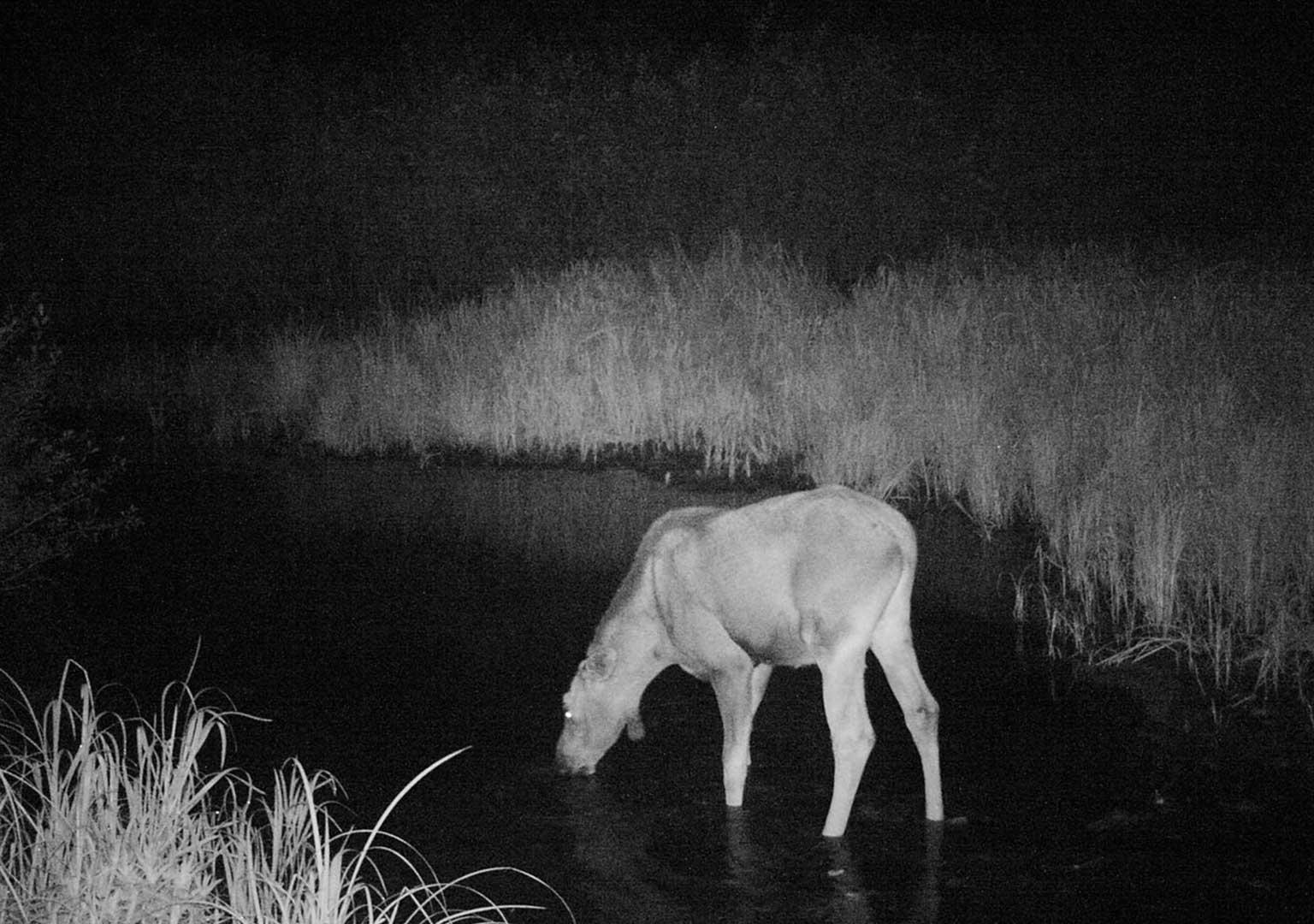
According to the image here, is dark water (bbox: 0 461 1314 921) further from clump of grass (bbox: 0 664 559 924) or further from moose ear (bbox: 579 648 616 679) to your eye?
clump of grass (bbox: 0 664 559 924)

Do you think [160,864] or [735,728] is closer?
[160,864]

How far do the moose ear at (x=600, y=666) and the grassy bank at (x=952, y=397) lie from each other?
320 centimetres

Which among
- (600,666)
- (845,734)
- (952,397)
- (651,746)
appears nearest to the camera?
(845,734)

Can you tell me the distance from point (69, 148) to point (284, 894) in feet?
94.4

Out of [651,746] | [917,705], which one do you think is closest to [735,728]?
[917,705]

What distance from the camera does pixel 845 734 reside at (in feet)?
20.6

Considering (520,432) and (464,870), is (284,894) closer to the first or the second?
(464,870)

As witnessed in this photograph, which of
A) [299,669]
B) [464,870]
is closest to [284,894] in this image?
[464,870]

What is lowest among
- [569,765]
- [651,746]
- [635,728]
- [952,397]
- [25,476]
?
[651,746]

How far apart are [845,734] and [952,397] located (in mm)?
7217

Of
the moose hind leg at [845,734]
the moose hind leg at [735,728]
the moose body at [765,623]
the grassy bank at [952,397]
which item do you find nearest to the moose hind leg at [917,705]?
the moose body at [765,623]

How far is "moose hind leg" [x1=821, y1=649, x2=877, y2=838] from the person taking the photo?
20.7ft

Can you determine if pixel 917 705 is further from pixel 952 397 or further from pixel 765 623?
pixel 952 397

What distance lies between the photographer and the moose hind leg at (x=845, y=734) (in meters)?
6.30
